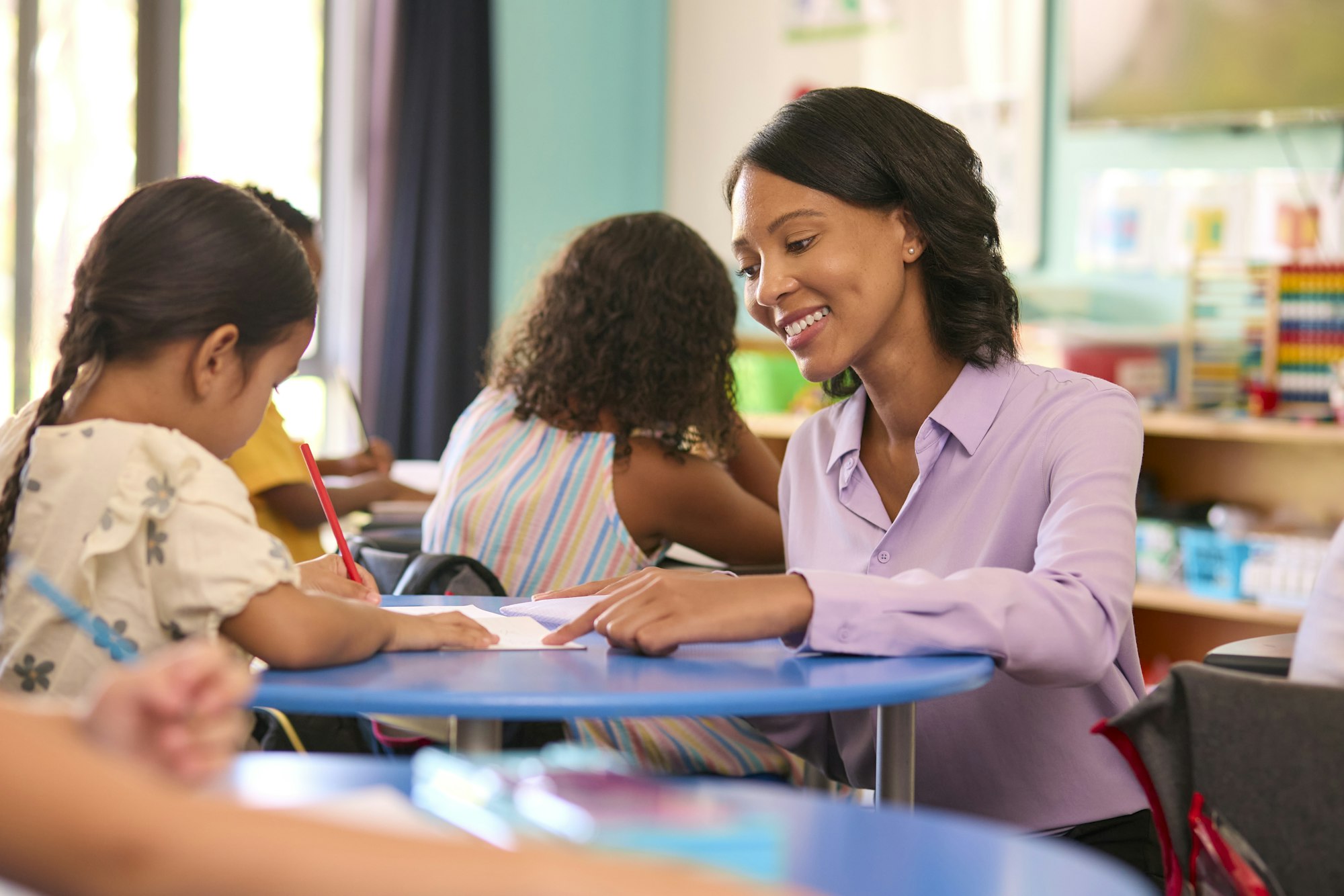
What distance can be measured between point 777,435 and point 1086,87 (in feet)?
4.52

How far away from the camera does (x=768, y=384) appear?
13.8ft

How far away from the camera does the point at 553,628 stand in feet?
4.15

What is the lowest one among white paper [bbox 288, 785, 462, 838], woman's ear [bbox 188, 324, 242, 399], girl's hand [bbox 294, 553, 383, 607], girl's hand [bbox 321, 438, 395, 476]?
girl's hand [bbox 321, 438, 395, 476]

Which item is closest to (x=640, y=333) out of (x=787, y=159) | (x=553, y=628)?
(x=787, y=159)

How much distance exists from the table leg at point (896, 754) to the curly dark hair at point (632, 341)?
2.62 ft

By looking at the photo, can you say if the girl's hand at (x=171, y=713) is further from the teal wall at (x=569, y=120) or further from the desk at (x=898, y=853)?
the teal wall at (x=569, y=120)

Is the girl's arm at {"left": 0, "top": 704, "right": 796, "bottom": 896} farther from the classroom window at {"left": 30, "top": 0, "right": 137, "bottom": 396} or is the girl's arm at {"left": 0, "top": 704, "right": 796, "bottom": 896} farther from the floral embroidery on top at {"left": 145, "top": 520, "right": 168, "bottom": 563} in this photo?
the classroom window at {"left": 30, "top": 0, "right": 137, "bottom": 396}

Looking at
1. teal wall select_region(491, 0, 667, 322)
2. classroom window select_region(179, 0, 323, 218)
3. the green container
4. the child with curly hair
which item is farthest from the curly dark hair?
teal wall select_region(491, 0, 667, 322)

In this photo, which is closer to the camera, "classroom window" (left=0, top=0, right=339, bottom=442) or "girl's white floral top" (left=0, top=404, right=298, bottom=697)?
"girl's white floral top" (left=0, top=404, right=298, bottom=697)

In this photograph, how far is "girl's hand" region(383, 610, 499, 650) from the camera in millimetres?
1129

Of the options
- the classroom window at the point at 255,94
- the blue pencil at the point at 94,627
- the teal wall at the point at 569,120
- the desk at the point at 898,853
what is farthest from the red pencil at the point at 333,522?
the teal wall at the point at 569,120

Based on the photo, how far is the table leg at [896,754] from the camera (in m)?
1.17

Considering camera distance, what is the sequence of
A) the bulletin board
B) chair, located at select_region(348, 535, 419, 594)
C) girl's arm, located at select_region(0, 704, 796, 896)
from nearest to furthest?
girl's arm, located at select_region(0, 704, 796, 896) → chair, located at select_region(348, 535, 419, 594) → the bulletin board

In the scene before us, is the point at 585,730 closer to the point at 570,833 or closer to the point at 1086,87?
the point at 570,833
